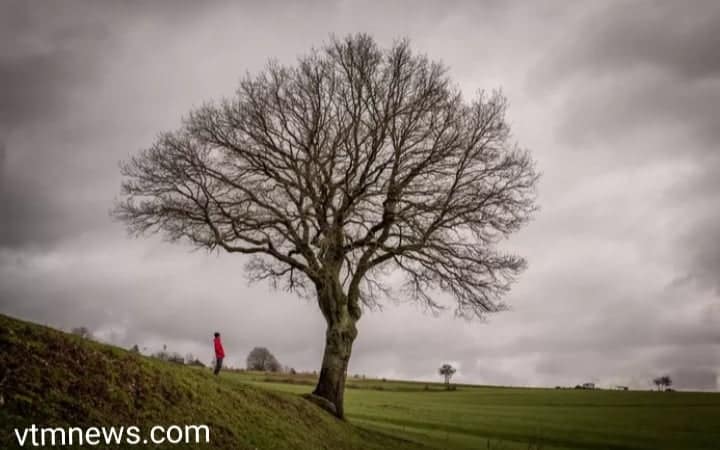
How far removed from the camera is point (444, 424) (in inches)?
1200

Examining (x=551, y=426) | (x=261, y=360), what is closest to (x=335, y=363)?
(x=551, y=426)

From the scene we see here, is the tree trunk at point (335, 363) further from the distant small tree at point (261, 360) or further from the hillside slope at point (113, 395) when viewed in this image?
the distant small tree at point (261, 360)

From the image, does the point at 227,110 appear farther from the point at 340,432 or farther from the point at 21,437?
the point at 21,437

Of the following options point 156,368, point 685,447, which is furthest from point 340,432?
point 685,447

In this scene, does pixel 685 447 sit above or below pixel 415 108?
below

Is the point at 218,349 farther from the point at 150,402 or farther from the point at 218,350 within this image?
the point at 150,402

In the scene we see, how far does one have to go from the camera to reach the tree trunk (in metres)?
19.6

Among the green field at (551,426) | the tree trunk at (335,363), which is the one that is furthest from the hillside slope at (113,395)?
the green field at (551,426)

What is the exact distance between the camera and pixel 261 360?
86.1m

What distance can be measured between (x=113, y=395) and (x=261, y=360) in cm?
8025

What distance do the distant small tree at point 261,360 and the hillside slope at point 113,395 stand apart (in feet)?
241

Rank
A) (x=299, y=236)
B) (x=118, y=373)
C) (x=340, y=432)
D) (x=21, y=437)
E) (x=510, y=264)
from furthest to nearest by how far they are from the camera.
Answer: (x=299, y=236)
(x=510, y=264)
(x=340, y=432)
(x=118, y=373)
(x=21, y=437)

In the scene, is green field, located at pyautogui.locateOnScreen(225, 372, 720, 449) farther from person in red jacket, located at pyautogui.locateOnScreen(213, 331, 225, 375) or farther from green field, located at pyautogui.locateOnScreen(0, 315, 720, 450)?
person in red jacket, located at pyautogui.locateOnScreen(213, 331, 225, 375)

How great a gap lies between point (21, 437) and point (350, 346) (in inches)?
551
